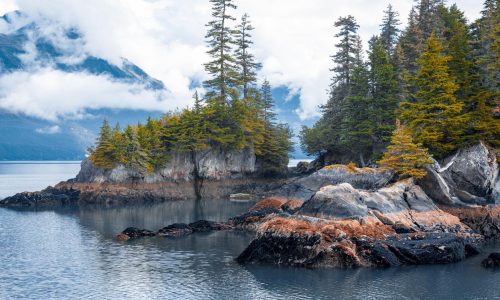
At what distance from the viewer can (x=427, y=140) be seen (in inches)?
2143

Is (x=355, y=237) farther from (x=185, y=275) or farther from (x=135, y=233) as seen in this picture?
(x=135, y=233)

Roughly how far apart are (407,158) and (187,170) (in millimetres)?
51712

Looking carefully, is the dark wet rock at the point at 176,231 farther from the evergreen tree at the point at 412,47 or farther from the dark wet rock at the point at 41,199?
the evergreen tree at the point at 412,47

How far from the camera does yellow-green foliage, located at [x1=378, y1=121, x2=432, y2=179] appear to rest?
4991cm

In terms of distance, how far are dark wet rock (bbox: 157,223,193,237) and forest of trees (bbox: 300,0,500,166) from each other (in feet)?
75.2

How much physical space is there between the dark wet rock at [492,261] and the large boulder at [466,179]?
12.8m

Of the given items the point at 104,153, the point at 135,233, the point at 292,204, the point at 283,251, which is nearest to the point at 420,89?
the point at 292,204

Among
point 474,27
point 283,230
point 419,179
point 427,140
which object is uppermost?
point 474,27

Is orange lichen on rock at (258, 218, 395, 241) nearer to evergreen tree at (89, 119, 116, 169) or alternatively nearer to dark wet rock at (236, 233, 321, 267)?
dark wet rock at (236, 233, 321, 267)

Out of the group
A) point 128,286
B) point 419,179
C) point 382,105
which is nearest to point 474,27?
point 382,105

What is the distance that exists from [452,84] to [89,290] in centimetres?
4211

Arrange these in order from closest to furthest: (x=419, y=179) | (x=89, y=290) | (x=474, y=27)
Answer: (x=89, y=290)
(x=419, y=179)
(x=474, y=27)

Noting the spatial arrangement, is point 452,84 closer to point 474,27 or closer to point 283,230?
point 474,27

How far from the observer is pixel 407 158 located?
49.8 meters
